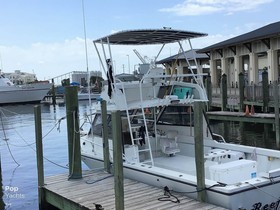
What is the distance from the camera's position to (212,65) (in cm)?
3675

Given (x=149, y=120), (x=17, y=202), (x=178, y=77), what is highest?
(x=178, y=77)

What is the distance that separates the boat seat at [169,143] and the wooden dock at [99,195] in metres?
1.67

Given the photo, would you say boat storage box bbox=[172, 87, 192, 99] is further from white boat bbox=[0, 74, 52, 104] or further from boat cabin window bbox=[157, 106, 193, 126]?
white boat bbox=[0, 74, 52, 104]

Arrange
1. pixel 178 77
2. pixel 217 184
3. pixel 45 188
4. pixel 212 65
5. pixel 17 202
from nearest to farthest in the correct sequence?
pixel 217 184 < pixel 45 188 < pixel 178 77 < pixel 17 202 < pixel 212 65

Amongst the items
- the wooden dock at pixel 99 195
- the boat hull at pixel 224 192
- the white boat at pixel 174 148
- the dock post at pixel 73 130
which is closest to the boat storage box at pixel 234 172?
the white boat at pixel 174 148

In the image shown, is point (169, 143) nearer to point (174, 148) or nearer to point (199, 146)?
point (174, 148)

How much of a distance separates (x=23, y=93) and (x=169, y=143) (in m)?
54.9

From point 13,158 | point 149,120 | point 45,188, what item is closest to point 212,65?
point 13,158

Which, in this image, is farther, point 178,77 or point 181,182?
point 178,77

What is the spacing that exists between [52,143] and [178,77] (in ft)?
42.0

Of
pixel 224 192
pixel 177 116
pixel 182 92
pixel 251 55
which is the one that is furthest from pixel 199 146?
pixel 251 55

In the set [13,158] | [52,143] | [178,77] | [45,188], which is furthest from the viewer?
[52,143]

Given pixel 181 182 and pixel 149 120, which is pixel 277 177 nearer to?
pixel 181 182

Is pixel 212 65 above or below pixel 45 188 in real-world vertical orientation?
above
